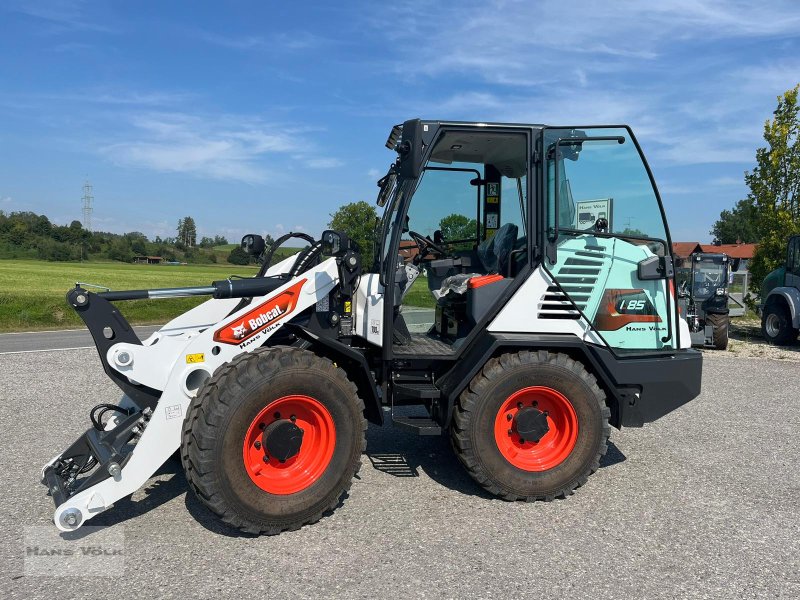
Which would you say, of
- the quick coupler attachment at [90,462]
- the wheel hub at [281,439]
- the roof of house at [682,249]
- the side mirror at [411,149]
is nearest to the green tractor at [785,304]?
the roof of house at [682,249]

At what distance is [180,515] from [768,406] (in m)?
6.79

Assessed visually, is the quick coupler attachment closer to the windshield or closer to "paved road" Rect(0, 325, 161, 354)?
"paved road" Rect(0, 325, 161, 354)

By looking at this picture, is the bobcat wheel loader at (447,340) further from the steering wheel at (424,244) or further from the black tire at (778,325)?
the black tire at (778,325)

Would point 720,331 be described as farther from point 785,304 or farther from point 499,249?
point 499,249

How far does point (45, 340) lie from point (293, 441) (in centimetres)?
1235

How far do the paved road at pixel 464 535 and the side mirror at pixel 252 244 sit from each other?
1.87 m

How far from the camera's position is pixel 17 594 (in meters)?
3.08

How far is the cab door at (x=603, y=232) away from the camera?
4.41 meters

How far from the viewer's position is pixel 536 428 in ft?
14.3

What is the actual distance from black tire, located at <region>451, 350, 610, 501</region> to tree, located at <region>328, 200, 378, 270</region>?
1.35 metres

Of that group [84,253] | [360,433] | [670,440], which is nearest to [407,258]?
[360,433]

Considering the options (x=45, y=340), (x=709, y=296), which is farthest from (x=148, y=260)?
(x=709, y=296)

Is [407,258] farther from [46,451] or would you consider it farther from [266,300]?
[46,451]

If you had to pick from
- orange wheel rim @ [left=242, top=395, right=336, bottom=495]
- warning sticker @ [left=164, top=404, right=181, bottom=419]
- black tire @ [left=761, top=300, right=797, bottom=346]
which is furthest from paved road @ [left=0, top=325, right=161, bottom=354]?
black tire @ [left=761, top=300, right=797, bottom=346]
